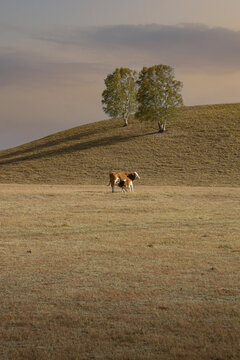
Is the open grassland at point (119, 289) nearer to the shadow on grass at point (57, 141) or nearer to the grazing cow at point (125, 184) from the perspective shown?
the grazing cow at point (125, 184)

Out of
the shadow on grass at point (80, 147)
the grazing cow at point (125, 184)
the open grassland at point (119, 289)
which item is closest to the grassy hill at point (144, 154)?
the shadow on grass at point (80, 147)

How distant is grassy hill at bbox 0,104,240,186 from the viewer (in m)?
67.4

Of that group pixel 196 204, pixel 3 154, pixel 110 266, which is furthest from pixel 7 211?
pixel 3 154

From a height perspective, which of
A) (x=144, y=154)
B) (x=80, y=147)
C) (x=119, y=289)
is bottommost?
(x=119, y=289)

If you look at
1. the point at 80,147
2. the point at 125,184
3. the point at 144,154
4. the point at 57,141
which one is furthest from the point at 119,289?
the point at 57,141

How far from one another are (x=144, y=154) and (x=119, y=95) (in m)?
27.8

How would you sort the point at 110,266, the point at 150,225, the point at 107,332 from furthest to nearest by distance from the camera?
the point at 150,225, the point at 110,266, the point at 107,332

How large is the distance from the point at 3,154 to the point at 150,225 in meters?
84.1

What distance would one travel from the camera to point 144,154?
80938 mm

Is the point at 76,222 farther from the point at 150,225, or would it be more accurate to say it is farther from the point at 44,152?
the point at 44,152

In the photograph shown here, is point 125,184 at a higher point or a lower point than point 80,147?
lower

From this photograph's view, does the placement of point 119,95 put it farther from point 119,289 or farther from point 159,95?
point 119,289

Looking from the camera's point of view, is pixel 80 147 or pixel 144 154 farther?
pixel 80 147

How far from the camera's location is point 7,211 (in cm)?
2773
